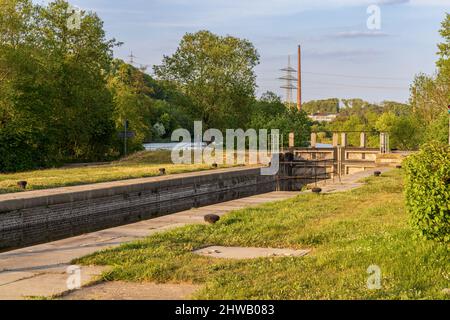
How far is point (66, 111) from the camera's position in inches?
1587

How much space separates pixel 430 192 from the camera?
8.41 meters

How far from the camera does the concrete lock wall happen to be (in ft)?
56.8

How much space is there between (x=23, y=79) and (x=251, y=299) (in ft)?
109

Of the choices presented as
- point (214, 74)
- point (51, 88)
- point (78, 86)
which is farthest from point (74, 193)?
point (214, 74)

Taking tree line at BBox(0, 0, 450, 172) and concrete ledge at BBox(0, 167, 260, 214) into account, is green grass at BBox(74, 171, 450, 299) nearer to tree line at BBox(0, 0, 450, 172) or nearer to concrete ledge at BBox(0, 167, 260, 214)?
concrete ledge at BBox(0, 167, 260, 214)

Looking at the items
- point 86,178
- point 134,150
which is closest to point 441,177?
point 86,178

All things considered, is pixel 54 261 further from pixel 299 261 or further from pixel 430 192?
pixel 430 192

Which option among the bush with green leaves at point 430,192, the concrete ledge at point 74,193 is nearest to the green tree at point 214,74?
the concrete ledge at point 74,193

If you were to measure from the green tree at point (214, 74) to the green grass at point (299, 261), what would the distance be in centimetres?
3840

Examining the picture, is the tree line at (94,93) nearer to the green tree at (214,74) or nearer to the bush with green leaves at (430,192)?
the green tree at (214,74)

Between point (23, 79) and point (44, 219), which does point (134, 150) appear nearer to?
point (23, 79)

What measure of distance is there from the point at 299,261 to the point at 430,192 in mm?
2322

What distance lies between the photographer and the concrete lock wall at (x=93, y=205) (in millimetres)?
17312

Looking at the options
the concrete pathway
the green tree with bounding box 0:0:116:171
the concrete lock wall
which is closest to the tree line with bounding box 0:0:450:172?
the green tree with bounding box 0:0:116:171
